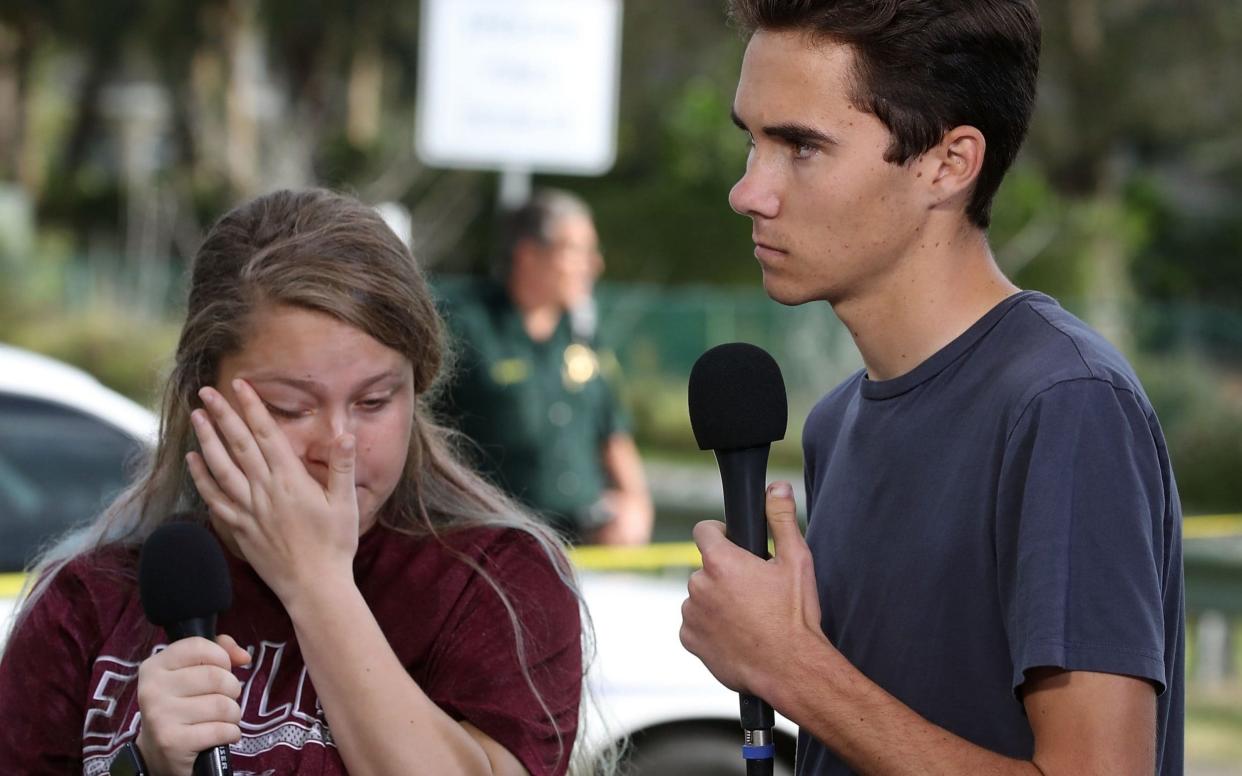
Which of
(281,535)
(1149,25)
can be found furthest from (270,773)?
(1149,25)

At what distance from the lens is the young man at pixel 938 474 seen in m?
1.94

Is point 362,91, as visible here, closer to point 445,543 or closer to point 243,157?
point 243,157

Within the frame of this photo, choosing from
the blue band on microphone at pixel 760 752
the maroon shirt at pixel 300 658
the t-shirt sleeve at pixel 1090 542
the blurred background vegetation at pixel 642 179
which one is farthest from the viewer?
the blurred background vegetation at pixel 642 179

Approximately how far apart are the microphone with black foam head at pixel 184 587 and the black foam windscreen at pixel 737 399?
24.6 inches

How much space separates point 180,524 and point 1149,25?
79.1 ft

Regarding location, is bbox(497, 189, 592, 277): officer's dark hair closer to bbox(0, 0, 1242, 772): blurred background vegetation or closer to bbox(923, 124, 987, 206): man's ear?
bbox(923, 124, 987, 206): man's ear

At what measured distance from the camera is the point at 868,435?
234 cm

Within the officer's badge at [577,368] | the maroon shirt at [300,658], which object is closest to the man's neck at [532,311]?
the officer's badge at [577,368]

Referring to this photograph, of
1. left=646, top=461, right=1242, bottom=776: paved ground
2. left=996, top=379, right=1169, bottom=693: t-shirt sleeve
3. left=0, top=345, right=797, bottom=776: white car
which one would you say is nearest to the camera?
left=996, top=379, right=1169, bottom=693: t-shirt sleeve

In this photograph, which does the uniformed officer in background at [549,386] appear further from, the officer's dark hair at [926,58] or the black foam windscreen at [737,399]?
the officer's dark hair at [926,58]

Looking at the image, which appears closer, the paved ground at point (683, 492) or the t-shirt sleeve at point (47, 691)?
the t-shirt sleeve at point (47, 691)

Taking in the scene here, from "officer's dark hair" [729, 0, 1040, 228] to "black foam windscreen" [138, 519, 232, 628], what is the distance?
98cm

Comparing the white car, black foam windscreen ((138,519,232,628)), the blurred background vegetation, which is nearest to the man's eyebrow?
black foam windscreen ((138,519,232,628))

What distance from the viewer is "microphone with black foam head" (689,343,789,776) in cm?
208
